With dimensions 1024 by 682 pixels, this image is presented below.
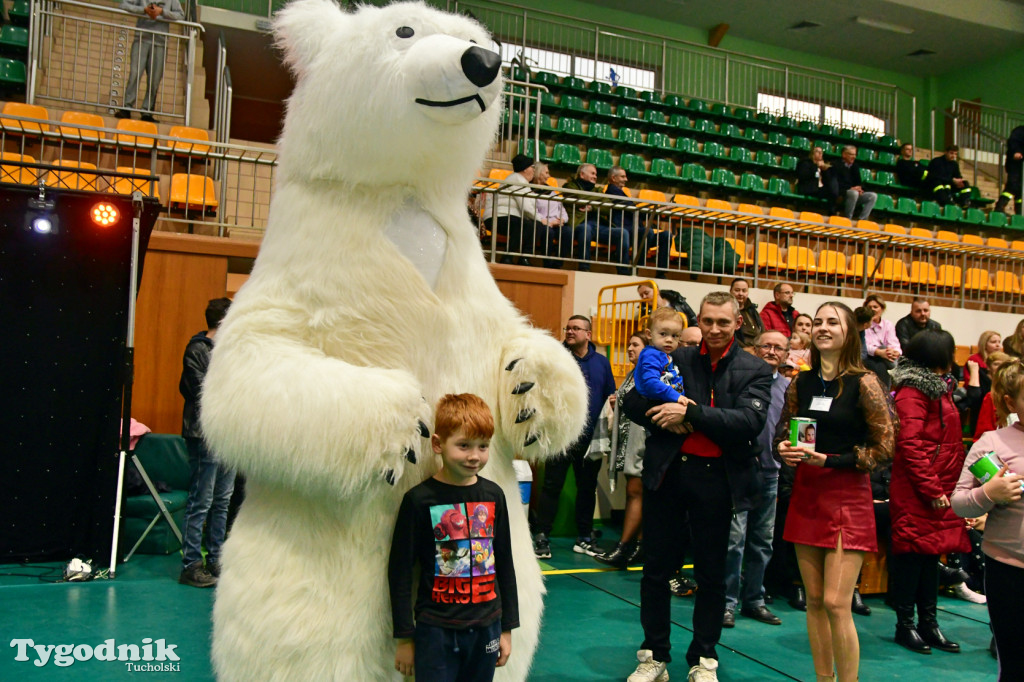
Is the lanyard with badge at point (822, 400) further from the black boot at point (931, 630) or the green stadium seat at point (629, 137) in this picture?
the green stadium seat at point (629, 137)

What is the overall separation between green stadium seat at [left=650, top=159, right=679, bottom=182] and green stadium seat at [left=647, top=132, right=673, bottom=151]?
0.53m

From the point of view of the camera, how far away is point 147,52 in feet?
25.8

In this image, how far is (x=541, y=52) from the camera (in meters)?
13.2

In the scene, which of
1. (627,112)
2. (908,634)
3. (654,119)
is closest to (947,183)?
(654,119)

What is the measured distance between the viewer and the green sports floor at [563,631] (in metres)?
3.14

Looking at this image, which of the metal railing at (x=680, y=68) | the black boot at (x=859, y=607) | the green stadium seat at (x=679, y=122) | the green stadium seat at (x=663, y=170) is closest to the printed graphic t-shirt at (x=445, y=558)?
the black boot at (x=859, y=607)

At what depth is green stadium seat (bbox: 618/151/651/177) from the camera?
35.9 feet

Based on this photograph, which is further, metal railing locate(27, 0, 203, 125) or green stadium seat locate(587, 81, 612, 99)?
green stadium seat locate(587, 81, 612, 99)

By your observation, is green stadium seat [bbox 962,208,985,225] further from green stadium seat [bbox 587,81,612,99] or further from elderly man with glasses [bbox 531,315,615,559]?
elderly man with glasses [bbox 531,315,615,559]

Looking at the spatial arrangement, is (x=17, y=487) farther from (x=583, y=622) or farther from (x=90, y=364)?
(x=583, y=622)

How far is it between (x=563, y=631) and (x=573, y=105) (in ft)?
31.2

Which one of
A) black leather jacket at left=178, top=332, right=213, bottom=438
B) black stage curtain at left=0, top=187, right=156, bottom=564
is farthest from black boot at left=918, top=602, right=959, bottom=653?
black stage curtain at left=0, top=187, right=156, bottom=564

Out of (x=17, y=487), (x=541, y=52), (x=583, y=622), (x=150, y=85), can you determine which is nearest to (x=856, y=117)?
(x=541, y=52)

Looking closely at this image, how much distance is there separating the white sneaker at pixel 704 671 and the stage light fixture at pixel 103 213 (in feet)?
12.1
